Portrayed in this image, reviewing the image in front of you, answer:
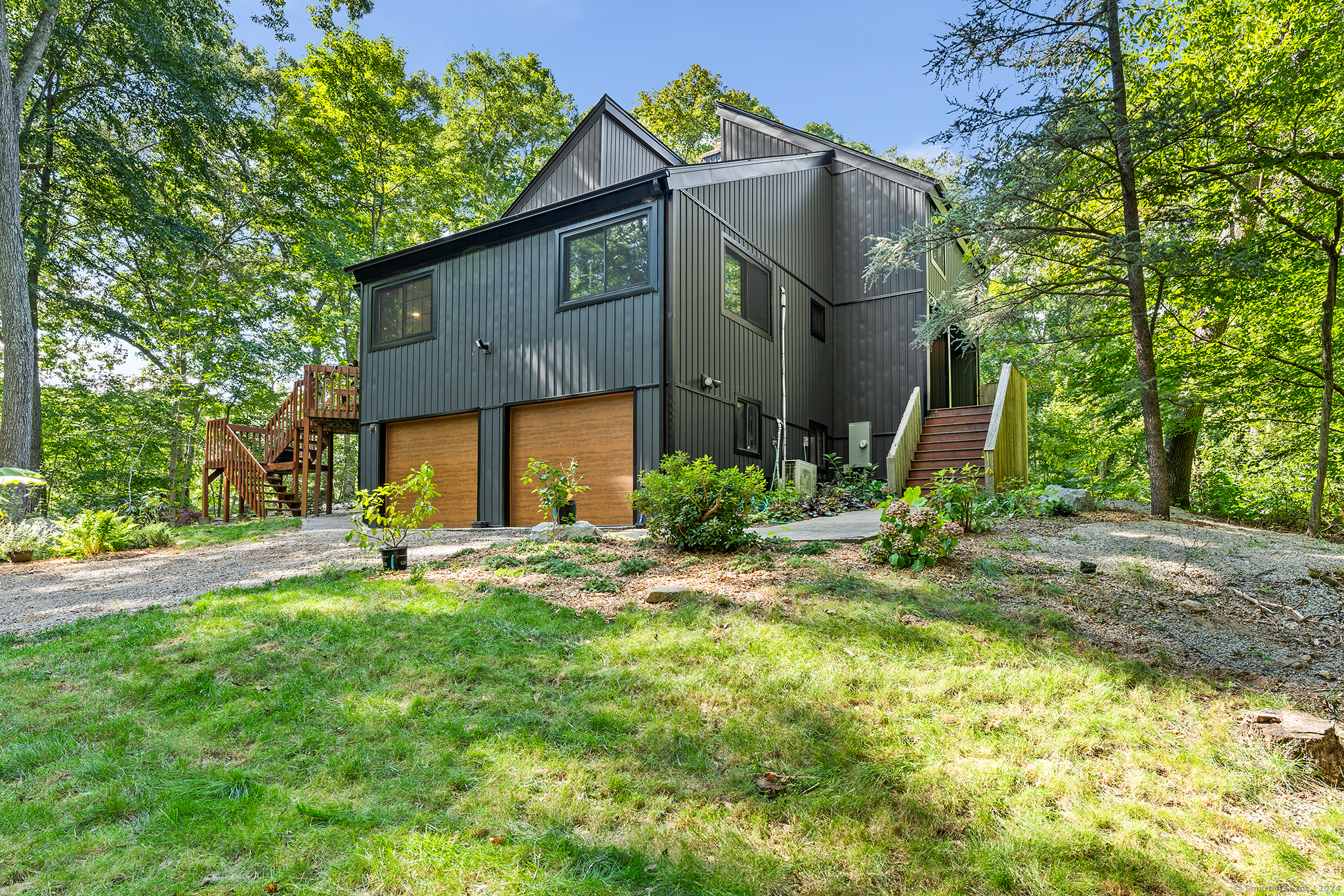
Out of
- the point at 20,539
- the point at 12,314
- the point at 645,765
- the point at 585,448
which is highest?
the point at 12,314

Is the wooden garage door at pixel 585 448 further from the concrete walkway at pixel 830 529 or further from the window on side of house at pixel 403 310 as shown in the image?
the window on side of house at pixel 403 310

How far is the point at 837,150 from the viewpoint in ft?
45.1

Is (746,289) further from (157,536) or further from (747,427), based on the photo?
(157,536)

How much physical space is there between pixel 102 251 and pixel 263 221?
365cm

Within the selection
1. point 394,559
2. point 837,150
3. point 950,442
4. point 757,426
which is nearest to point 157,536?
point 394,559

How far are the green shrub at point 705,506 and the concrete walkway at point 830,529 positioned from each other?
2.05 feet

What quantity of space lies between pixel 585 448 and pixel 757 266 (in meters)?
4.31

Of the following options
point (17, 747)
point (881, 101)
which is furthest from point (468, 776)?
point (881, 101)

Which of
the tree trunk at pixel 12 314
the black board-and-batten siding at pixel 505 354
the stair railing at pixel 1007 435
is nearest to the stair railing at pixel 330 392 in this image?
the black board-and-batten siding at pixel 505 354

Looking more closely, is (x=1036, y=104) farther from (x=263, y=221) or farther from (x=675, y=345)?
(x=263, y=221)

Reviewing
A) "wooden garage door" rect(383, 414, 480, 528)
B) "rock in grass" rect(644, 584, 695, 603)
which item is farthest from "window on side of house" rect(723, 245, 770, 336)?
"rock in grass" rect(644, 584, 695, 603)

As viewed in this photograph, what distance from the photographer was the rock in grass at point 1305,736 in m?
2.47

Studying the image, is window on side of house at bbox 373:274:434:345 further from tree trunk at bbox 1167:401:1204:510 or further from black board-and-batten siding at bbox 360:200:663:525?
tree trunk at bbox 1167:401:1204:510

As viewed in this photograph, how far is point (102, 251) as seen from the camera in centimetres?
1599
